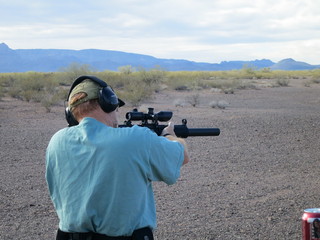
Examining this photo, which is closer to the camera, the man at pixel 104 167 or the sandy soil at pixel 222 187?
the man at pixel 104 167

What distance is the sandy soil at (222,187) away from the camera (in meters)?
6.26

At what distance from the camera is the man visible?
267cm

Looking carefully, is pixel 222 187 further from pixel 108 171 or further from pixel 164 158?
pixel 108 171

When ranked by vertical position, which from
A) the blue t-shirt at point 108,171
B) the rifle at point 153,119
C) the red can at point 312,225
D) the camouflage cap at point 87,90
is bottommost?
the red can at point 312,225

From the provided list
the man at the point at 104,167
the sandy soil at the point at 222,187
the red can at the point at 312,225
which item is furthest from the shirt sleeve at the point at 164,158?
the sandy soil at the point at 222,187

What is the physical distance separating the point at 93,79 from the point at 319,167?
780 cm

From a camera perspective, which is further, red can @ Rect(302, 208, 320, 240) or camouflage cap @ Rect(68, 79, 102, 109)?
red can @ Rect(302, 208, 320, 240)

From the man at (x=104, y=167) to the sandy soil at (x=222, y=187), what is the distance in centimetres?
322

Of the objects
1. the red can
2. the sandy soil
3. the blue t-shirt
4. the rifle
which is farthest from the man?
the sandy soil

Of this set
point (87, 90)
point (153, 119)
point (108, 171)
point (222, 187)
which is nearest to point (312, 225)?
point (153, 119)

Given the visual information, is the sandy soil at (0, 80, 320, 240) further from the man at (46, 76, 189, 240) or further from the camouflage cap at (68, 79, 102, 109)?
the camouflage cap at (68, 79, 102, 109)

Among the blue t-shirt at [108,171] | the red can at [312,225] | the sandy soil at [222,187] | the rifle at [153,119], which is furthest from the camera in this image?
the sandy soil at [222,187]

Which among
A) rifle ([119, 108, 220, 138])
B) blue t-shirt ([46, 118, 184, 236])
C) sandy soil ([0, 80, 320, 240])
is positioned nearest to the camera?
blue t-shirt ([46, 118, 184, 236])

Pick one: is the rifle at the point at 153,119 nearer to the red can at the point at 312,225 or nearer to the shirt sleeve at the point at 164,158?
the shirt sleeve at the point at 164,158
